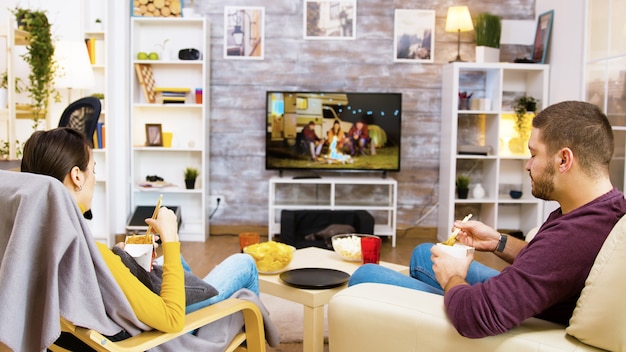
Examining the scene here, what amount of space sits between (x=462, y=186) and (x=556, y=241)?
4359 millimetres

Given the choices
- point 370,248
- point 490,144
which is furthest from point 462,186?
point 370,248

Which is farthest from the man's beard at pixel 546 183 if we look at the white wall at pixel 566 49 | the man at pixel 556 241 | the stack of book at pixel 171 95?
the stack of book at pixel 171 95

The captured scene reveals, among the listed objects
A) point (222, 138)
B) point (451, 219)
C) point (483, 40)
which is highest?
point (483, 40)

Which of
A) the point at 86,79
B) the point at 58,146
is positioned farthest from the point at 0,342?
the point at 86,79

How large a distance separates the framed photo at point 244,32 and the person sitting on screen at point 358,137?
1015 mm

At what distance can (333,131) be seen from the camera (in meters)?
6.05

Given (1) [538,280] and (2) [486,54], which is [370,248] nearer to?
(1) [538,280]

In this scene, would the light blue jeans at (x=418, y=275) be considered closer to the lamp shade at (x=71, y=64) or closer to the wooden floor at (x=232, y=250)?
the wooden floor at (x=232, y=250)

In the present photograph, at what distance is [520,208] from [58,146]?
513 cm

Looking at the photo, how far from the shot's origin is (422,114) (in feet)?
20.5

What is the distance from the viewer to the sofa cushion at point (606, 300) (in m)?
1.56

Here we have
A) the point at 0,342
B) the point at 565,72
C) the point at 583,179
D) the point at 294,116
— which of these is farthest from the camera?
the point at 294,116

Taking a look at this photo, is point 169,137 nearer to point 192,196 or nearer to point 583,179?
point 192,196

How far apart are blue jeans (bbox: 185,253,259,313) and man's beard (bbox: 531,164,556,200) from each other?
1.07 m
